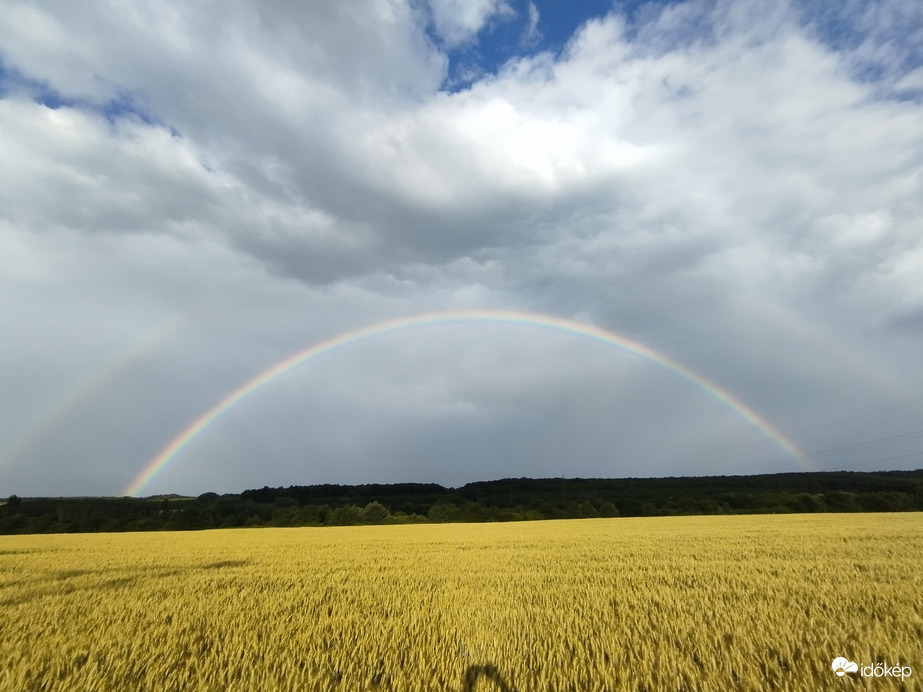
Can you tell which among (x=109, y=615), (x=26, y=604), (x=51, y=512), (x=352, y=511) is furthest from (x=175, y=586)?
(x=51, y=512)

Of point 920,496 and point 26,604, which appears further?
point 920,496

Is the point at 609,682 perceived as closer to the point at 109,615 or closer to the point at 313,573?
the point at 109,615

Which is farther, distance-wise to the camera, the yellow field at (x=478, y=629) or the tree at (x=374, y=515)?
the tree at (x=374, y=515)

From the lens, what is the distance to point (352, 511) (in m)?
67.8

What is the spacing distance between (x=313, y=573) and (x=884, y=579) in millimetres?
12933

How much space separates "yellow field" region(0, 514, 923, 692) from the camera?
4.83 metres

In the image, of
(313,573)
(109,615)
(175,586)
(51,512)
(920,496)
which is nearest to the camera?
(109,615)

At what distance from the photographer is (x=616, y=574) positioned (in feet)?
38.6

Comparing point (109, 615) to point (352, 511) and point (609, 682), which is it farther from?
point (352, 511)

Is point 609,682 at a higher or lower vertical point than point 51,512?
lower

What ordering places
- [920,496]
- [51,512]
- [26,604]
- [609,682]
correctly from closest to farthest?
1. [609,682]
2. [26,604]
3. [920,496]
4. [51,512]

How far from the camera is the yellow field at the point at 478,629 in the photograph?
15.8 ft

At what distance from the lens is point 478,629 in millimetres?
6367

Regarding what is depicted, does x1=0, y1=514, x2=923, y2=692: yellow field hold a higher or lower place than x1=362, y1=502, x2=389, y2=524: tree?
lower
